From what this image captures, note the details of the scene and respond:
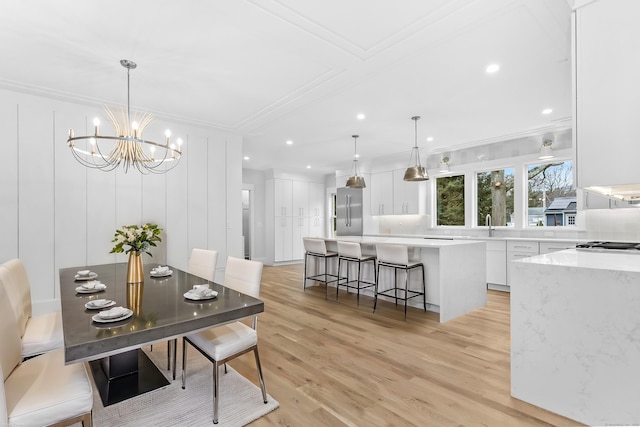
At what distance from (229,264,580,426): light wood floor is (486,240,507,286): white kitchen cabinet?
3.96 feet

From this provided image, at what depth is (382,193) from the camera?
754 cm

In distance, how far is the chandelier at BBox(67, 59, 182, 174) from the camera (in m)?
2.80

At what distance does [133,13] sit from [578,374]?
3.80m

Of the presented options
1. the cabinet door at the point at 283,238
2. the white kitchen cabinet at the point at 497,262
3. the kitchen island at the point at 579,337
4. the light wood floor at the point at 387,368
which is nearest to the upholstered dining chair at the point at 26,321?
the light wood floor at the point at 387,368

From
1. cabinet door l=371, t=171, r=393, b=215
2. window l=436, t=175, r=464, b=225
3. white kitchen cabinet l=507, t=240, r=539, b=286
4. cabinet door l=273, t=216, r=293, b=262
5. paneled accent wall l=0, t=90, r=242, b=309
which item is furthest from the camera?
cabinet door l=273, t=216, r=293, b=262

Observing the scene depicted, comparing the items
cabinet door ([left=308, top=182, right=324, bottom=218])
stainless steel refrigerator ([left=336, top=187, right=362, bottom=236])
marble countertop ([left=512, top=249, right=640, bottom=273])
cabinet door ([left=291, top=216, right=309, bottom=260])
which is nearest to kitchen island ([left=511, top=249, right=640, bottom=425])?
marble countertop ([left=512, top=249, right=640, bottom=273])

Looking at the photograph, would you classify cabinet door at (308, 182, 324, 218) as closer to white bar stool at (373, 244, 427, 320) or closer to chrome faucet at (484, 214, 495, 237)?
chrome faucet at (484, 214, 495, 237)

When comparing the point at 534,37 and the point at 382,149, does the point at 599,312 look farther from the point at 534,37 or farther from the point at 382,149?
the point at 382,149

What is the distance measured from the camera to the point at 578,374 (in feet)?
6.15

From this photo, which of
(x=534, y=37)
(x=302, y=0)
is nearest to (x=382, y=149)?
(x=534, y=37)

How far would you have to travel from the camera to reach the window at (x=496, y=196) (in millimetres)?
5918

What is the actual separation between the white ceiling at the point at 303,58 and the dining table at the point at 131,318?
1995mm

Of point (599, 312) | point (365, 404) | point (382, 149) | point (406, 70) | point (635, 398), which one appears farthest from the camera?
point (382, 149)

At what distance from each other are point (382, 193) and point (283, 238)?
9.78 ft
